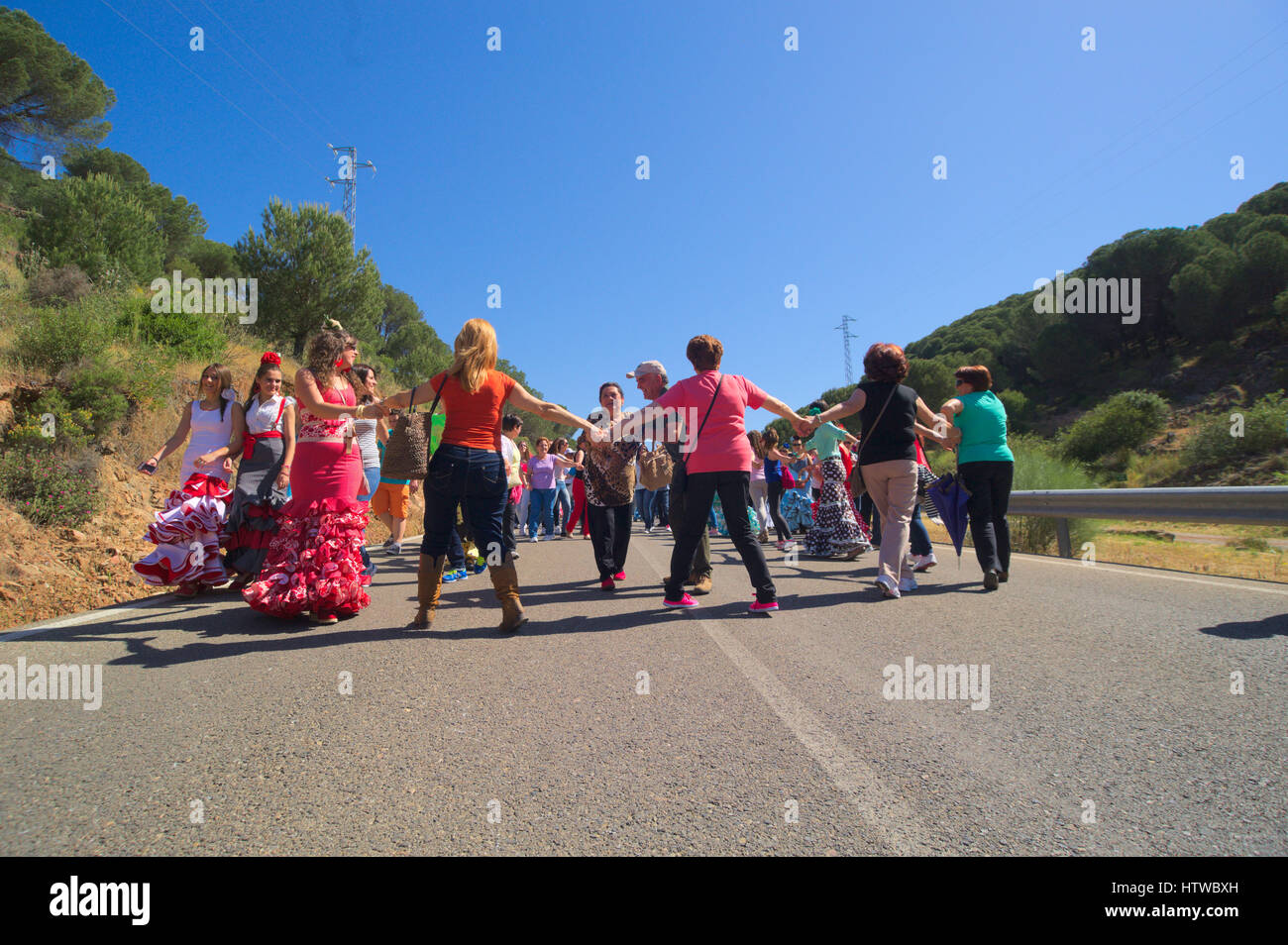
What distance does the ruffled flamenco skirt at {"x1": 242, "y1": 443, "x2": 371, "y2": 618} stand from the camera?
5.14 m

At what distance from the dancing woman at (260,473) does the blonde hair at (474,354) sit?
2198 mm

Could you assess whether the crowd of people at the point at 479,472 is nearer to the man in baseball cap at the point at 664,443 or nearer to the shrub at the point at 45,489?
the man in baseball cap at the point at 664,443

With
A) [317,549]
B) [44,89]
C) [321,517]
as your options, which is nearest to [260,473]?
[321,517]

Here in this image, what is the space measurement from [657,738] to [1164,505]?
768 cm

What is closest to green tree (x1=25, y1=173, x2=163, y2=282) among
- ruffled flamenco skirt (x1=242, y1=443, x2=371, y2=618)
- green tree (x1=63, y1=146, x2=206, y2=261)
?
green tree (x1=63, y1=146, x2=206, y2=261)

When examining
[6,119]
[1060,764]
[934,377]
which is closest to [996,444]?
[1060,764]

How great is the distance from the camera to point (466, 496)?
4.88m

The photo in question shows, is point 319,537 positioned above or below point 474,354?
below

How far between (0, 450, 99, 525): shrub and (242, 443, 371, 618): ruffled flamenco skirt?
4573 mm

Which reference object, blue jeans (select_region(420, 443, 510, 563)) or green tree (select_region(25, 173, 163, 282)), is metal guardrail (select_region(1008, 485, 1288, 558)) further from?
green tree (select_region(25, 173, 163, 282))

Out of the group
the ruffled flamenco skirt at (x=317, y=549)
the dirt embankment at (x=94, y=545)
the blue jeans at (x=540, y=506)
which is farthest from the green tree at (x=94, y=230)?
the ruffled flamenco skirt at (x=317, y=549)

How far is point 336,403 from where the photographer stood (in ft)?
17.6

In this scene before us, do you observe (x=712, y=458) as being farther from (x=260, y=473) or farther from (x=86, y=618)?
(x=86, y=618)
